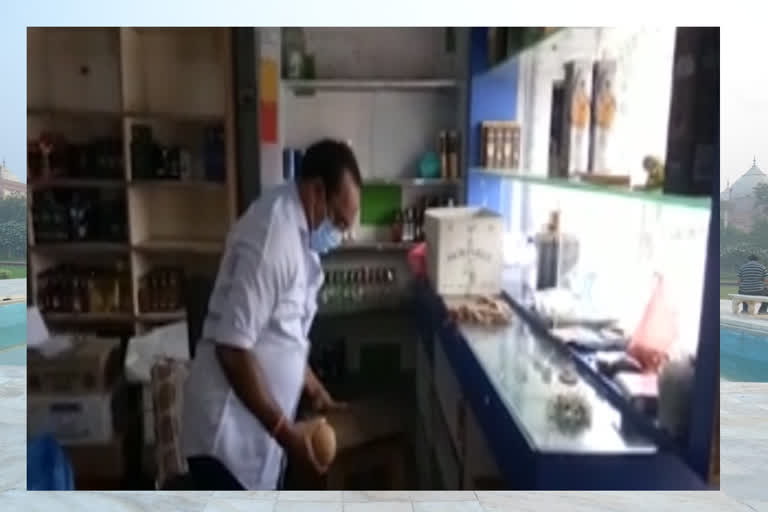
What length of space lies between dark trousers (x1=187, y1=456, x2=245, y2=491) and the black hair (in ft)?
2.62

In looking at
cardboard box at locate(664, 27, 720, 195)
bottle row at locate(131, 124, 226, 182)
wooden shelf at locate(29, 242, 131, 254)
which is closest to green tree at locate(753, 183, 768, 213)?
cardboard box at locate(664, 27, 720, 195)

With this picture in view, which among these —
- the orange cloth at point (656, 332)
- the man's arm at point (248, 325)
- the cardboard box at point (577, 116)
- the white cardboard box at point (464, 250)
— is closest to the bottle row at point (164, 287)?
the man's arm at point (248, 325)

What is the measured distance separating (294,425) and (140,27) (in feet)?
3.67

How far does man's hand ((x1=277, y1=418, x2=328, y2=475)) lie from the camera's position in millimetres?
1836

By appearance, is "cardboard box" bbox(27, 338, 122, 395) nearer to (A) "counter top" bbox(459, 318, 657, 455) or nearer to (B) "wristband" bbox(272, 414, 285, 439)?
(B) "wristband" bbox(272, 414, 285, 439)

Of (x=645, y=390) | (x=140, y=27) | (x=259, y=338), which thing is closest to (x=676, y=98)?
(x=645, y=390)

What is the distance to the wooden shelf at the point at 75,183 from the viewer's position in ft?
6.03

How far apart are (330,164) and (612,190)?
0.72m

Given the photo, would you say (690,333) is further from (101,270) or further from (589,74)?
(101,270)

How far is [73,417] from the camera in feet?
6.25

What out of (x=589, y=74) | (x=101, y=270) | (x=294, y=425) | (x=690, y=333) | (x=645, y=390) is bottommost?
(x=294, y=425)

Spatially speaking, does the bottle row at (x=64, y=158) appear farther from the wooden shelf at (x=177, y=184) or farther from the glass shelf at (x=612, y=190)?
the glass shelf at (x=612, y=190)

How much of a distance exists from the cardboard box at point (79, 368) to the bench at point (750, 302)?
3.01 meters

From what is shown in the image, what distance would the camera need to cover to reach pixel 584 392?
70.7 inches
